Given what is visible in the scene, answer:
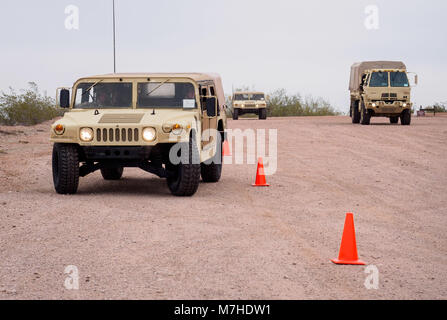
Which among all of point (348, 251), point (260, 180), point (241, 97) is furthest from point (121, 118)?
point (241, 97)

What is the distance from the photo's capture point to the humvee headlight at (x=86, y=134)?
1118 centimetres

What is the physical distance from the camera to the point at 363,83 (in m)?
32.7

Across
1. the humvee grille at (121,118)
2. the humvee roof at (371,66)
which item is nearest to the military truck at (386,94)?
the humvee roof at (371,66)

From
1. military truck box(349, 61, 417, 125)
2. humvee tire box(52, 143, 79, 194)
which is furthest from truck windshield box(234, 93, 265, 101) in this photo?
humvee tire box(52, 143, 79, 194)

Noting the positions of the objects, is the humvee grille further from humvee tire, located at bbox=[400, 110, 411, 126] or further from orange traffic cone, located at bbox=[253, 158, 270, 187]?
humvee tire, located at bbox=[400, 110, 411, 126]

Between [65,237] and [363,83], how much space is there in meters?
25.7

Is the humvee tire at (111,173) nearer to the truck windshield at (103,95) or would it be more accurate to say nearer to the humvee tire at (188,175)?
the truck windshield at (103,95)

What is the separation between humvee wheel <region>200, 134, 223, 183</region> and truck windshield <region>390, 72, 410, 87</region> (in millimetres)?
18557

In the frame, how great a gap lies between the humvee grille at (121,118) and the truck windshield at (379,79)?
2083 centimetres

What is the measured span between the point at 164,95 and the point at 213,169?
1992 mm

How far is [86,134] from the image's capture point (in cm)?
1120
